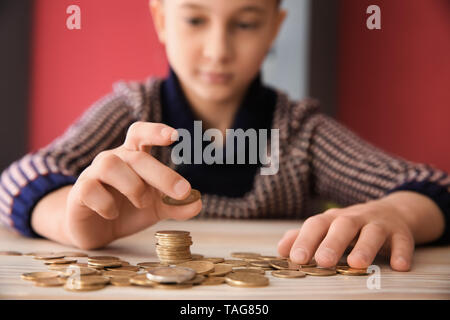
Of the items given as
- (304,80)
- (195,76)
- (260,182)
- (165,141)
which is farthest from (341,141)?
(304,80)

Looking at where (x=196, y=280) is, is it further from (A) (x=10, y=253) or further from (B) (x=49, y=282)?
(A) (x=10, y=253)

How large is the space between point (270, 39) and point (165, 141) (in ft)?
1.53

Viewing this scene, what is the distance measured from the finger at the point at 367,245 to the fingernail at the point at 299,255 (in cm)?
4

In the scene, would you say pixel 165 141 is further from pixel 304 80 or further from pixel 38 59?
pixel 304 80

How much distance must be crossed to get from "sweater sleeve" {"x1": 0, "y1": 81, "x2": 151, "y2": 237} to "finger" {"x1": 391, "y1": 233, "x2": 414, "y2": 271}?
1.11ft

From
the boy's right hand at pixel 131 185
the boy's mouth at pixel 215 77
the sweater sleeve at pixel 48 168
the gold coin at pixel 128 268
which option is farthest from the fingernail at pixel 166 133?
the boy's mouth at pixel 215 77

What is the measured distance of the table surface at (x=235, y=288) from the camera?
0.28 metres

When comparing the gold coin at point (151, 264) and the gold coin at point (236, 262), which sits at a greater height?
the gold coin at point (151, 264)

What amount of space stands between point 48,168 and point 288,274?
13.2 inches

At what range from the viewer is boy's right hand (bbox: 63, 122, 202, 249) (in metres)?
0.36

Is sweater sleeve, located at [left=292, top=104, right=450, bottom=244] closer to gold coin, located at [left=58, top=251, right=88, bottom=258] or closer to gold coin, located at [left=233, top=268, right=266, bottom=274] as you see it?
gold coin, located at [left=233, top=268, right=266, bottom=274]

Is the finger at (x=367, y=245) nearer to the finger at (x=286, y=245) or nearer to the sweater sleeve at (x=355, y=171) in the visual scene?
the finger at (x=286, y=245)

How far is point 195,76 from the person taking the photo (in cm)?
69

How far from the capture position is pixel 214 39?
59 centimetres
